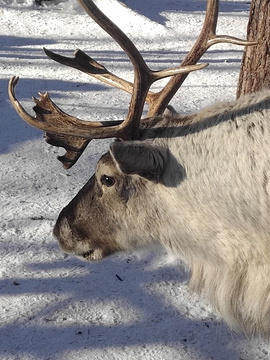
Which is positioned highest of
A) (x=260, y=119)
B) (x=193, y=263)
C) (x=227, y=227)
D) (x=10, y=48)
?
(x=260, y=119)

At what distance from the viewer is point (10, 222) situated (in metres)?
4.74

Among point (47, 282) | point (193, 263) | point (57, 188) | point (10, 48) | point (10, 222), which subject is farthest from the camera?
point (10, 48)

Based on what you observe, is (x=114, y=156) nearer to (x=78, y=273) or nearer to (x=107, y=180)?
(x=107, y=180)

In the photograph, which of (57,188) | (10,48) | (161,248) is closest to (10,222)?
(57,188)

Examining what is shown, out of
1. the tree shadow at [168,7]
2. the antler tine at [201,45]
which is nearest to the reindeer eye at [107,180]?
the antler tine at [201,45]

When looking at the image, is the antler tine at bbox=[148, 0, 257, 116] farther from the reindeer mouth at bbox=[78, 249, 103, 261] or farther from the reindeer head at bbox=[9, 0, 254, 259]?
the reindeer mouth at bbox=[78, 249, 103, 261]

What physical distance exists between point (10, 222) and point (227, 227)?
2.21m

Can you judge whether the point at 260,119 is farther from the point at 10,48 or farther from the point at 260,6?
the point at 10,48

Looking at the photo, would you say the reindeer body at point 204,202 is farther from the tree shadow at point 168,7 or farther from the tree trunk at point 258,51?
the tree shadow at point 168,7

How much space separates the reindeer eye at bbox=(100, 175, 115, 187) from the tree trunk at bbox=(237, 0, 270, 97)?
165cm

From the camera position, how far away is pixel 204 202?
2910 millimetres

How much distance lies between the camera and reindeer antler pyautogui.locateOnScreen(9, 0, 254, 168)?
118 inches

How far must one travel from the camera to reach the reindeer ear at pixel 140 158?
2818mm

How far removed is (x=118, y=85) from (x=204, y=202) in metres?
0.87
